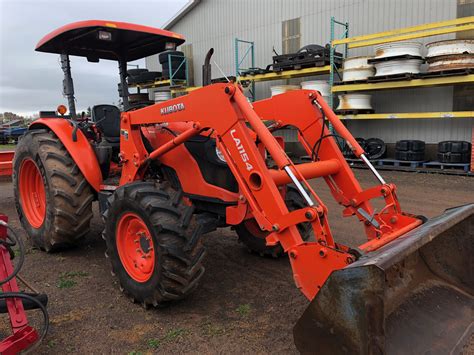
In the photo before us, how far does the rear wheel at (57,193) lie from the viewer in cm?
407

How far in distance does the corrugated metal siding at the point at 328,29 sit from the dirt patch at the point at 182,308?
23.1ft

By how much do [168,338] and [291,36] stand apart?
1249 centimetres

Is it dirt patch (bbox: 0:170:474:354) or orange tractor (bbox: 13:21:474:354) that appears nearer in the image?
orange tractor (bbox: 13:21:474:354)

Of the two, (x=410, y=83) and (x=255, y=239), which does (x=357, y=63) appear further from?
(x=255, y=239)

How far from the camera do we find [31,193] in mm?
4922

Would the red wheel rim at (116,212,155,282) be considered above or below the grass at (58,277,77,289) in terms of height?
above

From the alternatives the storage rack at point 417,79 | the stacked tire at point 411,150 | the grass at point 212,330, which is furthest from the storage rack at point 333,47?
Result: the grass at point 212,330

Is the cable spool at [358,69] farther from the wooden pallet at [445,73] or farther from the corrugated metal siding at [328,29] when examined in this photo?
the corrugated metal siding at [328,29]

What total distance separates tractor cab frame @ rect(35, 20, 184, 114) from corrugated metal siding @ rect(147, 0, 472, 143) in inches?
323

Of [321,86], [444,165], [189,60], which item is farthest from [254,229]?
[189,60]

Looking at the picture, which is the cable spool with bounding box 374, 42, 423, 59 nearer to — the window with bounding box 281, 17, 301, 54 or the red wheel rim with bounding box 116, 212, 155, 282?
the window with bounding box 281, 17, 301, 54

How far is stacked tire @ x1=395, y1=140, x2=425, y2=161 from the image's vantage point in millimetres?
9930

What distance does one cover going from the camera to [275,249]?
4.20 metres

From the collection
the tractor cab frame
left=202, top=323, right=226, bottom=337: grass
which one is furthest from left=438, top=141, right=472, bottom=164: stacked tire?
left=202, top=323, right=226, bottom=337: grass
